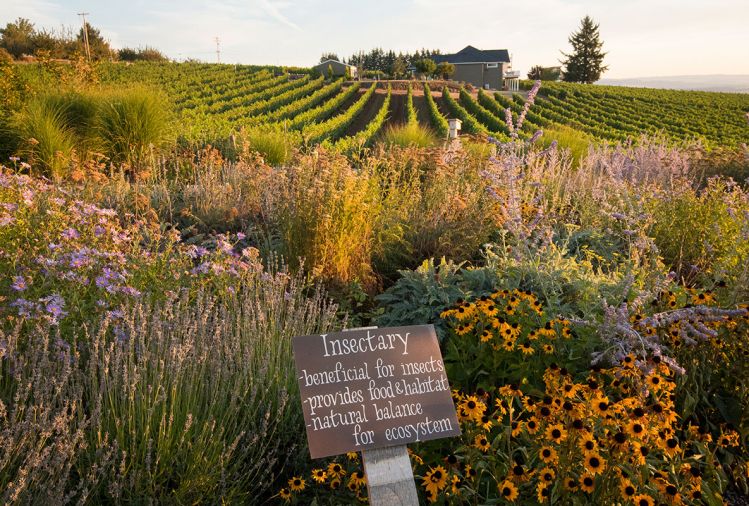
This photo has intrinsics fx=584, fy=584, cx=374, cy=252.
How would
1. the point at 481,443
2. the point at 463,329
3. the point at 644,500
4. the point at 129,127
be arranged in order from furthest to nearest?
the point at 129,127
the point at 463,329
the point at 481,443
the point at 644,500

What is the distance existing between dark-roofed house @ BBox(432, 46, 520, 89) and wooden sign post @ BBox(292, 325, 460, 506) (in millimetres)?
68245

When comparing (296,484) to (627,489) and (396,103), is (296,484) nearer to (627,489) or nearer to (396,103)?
(627,489)

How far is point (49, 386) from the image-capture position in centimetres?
219

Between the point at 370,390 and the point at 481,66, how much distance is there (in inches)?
2865

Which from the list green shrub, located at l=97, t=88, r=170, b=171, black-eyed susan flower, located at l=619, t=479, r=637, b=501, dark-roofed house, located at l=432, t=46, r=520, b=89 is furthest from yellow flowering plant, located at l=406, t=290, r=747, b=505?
dark-roofed house, located at l=432, t=46, r=520, b=89

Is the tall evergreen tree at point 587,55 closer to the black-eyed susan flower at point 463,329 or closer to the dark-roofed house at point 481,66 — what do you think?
the dark-roofed house at point 481,66

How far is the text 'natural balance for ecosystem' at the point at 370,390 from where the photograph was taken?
6.84 ft

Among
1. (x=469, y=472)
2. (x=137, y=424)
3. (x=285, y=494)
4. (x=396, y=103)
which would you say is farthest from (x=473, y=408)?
(x=396, y=103)

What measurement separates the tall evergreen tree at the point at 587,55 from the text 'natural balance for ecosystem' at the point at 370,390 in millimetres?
69431

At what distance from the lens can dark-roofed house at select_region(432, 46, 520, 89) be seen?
225ft

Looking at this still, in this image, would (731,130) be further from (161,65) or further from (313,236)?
(161,65)

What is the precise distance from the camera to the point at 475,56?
7188 cm

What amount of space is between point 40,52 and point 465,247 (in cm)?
1189

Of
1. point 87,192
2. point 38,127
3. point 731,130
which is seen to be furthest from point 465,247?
point 731,130
